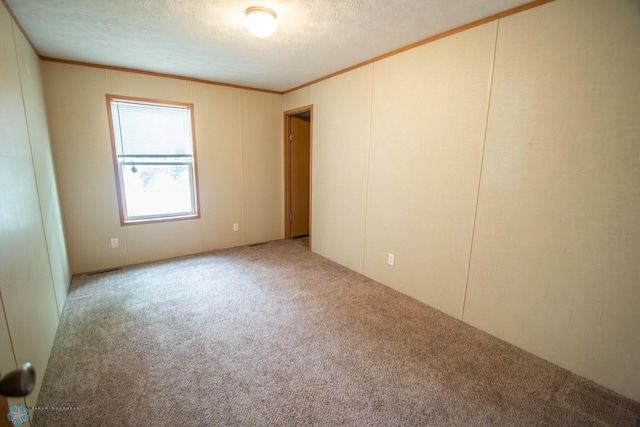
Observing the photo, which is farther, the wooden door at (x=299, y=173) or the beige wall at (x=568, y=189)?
the wooden door at (x=299, y=173)

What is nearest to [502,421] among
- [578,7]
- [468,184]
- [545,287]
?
[545,287]

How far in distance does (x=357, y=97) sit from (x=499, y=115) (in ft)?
5.10

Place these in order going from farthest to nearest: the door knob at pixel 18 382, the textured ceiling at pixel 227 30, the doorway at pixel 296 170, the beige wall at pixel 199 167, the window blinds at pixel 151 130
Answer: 1. the doorway at pixel 296 170
2. the window blinds at pixel 151 130
3. the beige wall at pixel 199 167
4. the textured ceiling at pixel 227 30
5. the door knob at pixel 18 382

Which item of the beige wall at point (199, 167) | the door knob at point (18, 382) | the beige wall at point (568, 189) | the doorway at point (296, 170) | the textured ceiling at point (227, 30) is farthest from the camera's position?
the doorway at point (296, 170)

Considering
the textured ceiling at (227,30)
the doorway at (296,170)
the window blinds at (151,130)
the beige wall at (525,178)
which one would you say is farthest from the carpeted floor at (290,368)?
the textured ceiling at (227,30)

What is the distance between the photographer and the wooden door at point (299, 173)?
4676mm

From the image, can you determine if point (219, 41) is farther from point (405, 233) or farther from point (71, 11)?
point (405, 233)

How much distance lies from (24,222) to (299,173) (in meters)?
3.49

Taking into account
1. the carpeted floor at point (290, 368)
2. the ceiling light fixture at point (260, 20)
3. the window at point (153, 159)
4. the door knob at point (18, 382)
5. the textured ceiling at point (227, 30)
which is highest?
the textured ceiling at point (227, 30)

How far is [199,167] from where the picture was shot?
154 inches

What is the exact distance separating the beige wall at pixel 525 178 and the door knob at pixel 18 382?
2539 millimetres

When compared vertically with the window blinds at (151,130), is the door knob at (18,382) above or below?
below

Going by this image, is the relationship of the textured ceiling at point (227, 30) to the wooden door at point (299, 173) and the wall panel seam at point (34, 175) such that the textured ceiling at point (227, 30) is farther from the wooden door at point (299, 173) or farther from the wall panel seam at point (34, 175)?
the wooden door at point (299, 173)

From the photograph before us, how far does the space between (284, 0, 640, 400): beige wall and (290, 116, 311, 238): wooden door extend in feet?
5.85
